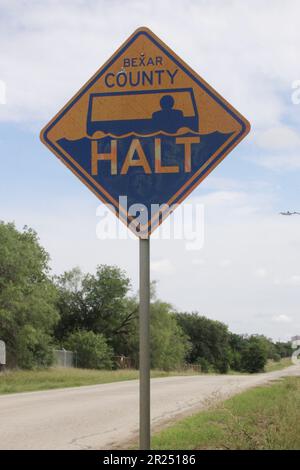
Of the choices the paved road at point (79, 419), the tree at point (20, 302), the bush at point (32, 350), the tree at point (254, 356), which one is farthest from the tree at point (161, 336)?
the tree at point (254, 356)

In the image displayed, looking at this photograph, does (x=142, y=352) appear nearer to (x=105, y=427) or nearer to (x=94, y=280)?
(x=105, y=427)

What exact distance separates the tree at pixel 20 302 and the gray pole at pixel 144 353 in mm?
35601

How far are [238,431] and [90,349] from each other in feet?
167

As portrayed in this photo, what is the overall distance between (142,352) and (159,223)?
78 centimetres

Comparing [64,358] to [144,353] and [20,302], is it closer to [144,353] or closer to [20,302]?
[20,302]

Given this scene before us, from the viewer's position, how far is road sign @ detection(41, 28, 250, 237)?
14.0 feet

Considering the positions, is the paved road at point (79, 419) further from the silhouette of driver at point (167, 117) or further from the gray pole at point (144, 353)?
the silhouette of driver at point (167, 117)

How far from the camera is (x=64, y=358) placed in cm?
5300

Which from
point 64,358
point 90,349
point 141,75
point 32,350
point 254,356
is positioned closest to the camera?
point 141,75

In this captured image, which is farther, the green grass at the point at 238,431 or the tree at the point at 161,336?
the tree at the point at 161,336

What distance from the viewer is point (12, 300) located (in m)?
39.9

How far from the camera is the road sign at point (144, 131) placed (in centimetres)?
428

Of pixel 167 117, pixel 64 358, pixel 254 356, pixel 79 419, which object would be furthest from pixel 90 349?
pixel 254 356
